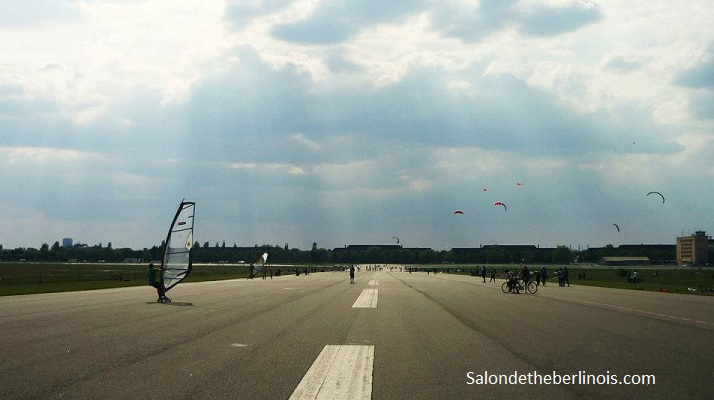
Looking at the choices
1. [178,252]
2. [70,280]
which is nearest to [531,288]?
[178,252]

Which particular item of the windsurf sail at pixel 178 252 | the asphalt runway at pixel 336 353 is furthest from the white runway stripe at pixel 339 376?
the windsurf sail at pixel 178 252

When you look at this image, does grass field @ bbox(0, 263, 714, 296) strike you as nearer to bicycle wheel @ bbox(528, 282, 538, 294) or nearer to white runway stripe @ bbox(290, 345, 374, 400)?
bicycle wheel @ bbox(528, 282, 538, 294)

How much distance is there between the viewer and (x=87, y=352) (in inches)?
546

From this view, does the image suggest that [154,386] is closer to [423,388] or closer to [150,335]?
[423,388]

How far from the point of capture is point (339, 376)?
36.1 feet

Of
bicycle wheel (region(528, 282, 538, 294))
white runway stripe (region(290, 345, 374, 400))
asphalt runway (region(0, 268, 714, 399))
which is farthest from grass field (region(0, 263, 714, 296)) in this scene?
white runway stripe (region(290, 345, 374, 400))

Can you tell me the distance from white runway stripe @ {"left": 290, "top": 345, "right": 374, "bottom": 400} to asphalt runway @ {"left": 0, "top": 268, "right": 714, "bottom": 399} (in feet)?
0.07

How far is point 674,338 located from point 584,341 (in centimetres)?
296

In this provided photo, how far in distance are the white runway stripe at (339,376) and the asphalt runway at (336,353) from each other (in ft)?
0.07

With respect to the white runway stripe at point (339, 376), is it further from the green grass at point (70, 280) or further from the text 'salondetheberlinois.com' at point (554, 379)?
the green grass at point (70, 280)

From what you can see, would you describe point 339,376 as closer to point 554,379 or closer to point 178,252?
point 554,379

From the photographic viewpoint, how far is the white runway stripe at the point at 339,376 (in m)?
9.58

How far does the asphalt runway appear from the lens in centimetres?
1003

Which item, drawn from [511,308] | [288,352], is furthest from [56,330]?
[511,308]
